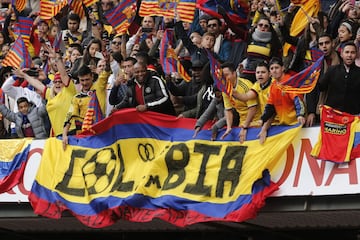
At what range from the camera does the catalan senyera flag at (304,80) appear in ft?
44.0

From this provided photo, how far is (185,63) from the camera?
16312 millimetres

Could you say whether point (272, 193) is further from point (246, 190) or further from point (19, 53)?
point (19, 53)

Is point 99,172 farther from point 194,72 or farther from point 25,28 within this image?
point 25,28

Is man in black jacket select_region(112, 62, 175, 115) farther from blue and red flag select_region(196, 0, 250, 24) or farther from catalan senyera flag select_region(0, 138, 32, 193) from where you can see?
catalan senyera flag select_region(0, 138, 32, 193)

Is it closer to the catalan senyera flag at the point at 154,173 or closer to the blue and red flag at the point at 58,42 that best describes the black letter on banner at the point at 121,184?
the catalan senyera flag at the point at 154,173

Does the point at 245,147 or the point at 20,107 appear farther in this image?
the point at 20,107

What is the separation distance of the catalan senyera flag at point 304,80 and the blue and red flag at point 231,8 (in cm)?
300

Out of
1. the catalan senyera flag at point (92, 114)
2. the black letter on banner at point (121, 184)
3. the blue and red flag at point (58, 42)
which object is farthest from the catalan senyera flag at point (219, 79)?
the blue and red flag at point (58, 42)

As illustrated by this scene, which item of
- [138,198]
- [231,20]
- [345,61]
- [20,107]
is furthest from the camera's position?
[20,107]

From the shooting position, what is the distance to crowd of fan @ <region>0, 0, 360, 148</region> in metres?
13.8

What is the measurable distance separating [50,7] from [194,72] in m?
4.67

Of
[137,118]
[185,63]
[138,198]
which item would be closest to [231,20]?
[185,63]

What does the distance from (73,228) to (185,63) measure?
3180 millimetres

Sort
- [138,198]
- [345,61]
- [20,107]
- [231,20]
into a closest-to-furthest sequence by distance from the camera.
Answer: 1. [345,61]
2. [138,198]
3. [231,20]
4. [20,107]
